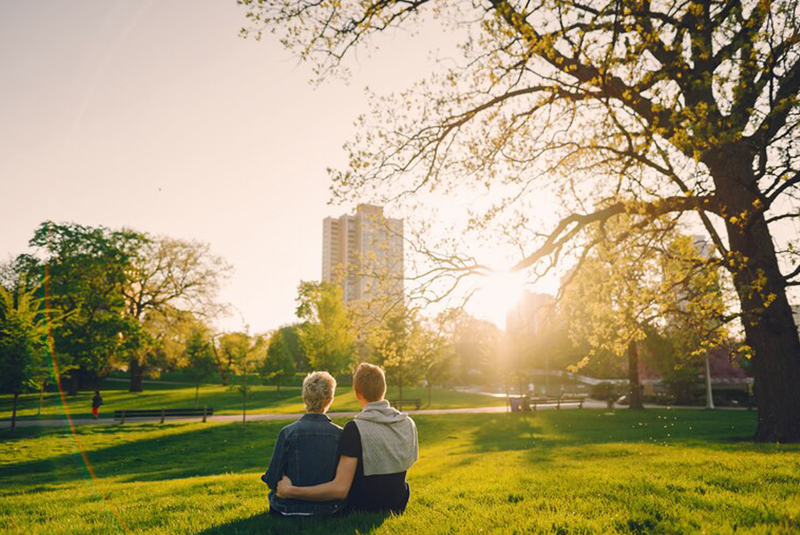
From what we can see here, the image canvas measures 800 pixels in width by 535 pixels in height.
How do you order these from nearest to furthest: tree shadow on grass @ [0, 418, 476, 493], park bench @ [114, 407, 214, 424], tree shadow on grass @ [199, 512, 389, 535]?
tree shadow on grass @ [199, 512, 389, 535]
tree shadow on grass @ [0, 418, 476, 493]
park bench @ [114, 407, 214, 424]

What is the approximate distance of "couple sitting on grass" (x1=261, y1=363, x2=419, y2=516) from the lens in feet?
13.8

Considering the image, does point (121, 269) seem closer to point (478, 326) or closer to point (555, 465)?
point (478, 326)

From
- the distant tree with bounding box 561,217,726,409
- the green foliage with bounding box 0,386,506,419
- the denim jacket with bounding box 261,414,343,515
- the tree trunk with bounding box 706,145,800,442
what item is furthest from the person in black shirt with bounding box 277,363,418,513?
the green foliage with bounding box 0,386,506,419

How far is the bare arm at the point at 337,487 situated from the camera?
419cm

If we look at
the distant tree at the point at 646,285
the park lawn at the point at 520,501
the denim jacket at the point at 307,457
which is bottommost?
the park lawn at the point at 520,501

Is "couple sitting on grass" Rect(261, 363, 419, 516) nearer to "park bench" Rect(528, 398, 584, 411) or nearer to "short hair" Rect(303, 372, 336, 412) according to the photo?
"short hair" Rect(303, 372, 336, 412)

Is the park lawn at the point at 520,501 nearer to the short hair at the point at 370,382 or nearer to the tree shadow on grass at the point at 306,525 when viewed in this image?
the tree shadow on grass at the point at 306,525

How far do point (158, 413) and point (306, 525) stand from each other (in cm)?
2507

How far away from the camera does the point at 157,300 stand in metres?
43.3

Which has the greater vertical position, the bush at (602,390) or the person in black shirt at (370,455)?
the person in black shirt at (370,455)

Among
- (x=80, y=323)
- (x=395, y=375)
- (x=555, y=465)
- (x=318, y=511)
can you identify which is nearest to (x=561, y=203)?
(x=555, y=465)

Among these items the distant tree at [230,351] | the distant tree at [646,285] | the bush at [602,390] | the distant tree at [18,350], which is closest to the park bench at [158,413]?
the distant tree at [230,351]

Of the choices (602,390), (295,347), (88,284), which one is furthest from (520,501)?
(295,347)

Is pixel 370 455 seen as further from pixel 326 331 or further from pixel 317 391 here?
pixel 326 331
